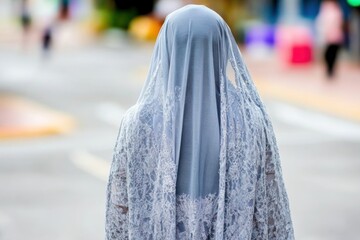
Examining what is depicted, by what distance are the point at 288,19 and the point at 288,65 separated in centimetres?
440

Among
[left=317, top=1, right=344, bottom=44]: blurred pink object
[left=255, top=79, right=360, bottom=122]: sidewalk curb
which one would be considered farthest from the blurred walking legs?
[left=255, top=79, right=360, bottom=122]: sidewalk curb

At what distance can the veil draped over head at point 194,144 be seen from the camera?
3.67 meters

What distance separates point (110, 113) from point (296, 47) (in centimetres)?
992

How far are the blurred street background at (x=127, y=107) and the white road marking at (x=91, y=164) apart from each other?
0.08 feet

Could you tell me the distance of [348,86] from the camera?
22.3 meters

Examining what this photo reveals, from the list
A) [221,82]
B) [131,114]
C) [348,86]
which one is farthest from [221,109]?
[348,86]

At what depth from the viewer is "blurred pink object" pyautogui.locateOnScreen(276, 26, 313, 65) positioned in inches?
1079

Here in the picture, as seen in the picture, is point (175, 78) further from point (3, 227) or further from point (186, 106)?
point (3, 227)

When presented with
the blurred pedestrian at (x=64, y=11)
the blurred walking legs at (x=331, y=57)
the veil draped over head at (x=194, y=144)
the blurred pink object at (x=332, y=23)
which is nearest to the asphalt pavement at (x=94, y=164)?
Answer: the blurred walking legs at (x=331, y=57)

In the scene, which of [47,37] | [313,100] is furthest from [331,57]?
[47,37]

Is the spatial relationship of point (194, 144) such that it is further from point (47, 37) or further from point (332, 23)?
point (47, 37)

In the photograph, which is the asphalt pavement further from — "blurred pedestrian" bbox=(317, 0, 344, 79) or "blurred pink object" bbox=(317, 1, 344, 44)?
"blurred pink object" bbox=(317, 1, 344, 44)

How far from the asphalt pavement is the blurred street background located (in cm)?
2

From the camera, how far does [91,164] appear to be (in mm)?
13148
